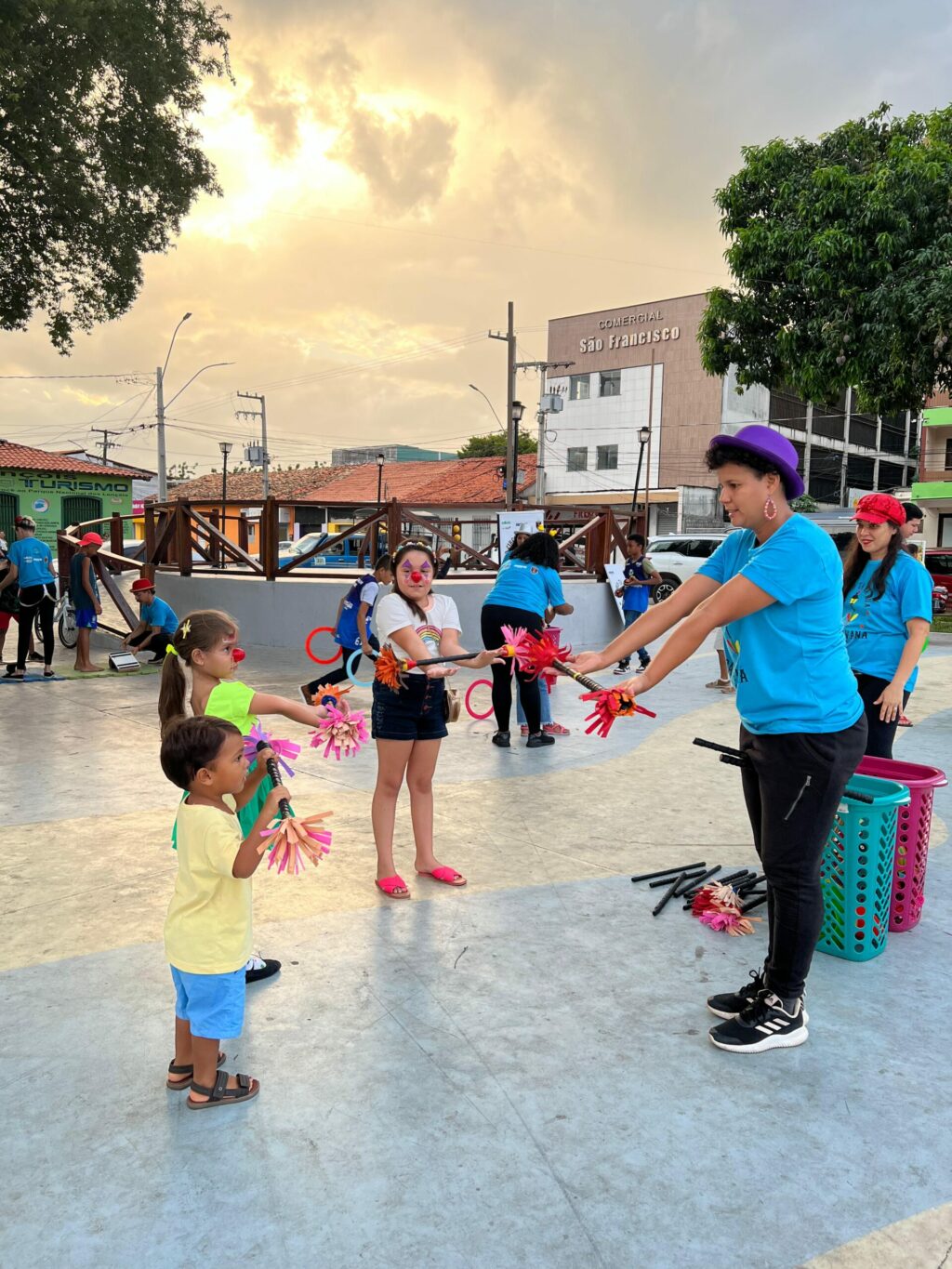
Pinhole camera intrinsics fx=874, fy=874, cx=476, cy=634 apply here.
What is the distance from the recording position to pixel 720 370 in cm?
1472

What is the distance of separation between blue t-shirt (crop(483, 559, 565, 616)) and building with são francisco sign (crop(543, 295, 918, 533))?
1335 inches

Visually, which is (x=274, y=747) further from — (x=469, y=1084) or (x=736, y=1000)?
(x=736, y=1000)

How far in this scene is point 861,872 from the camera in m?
3.17

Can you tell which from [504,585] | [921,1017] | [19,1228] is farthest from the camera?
[504,585]

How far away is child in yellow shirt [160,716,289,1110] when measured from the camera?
2312 millimetres

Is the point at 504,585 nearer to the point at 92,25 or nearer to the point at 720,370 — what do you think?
the point at 92,25

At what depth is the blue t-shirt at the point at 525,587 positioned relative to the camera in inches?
256

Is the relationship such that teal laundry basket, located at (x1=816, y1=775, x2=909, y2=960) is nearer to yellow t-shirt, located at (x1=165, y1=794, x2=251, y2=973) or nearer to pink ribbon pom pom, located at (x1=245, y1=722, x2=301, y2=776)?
pink ribbon pom pom, located at (x1=245, y1=722, x2=301, y2=776)

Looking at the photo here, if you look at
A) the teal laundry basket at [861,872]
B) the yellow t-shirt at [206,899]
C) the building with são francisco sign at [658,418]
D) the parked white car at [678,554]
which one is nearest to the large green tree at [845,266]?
the parked white car at [678,554]

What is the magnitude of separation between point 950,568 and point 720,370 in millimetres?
10068

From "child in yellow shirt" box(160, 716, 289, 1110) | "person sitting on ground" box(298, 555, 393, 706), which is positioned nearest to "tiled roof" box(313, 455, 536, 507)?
"person sitting on ground" box(298, 555, 393, 706)

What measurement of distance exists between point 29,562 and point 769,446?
9.25m

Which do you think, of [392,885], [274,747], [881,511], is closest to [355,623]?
[392,885]

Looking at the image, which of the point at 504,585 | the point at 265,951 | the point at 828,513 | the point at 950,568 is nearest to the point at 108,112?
the point at 504,585
